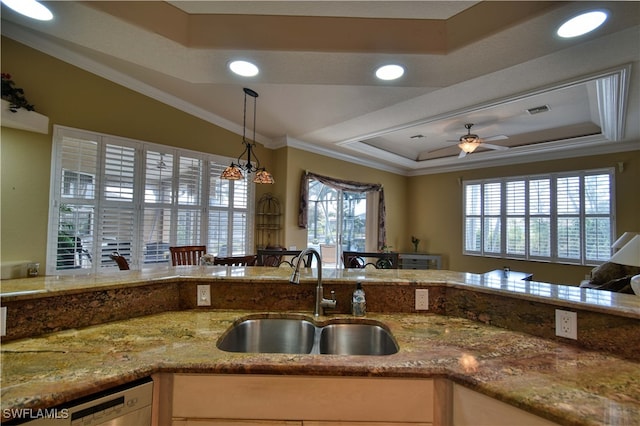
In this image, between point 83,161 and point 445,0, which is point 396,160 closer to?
point 445,0

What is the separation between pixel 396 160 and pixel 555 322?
5.18 m

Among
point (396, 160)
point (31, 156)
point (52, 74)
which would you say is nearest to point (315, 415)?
point (31, 156)

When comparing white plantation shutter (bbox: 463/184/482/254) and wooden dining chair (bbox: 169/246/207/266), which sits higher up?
white plantation shutter (bbox: 463/184/482/254)

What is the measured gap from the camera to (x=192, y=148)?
4.04 m

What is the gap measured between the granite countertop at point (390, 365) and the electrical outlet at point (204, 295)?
0.96ft

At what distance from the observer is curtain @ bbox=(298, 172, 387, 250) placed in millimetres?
4840

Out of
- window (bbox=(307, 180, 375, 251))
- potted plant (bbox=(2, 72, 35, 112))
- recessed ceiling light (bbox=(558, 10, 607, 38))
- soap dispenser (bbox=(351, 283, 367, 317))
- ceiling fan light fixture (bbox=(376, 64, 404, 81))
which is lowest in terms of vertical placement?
soap dispenser (bbox=(351, 283, 367, 317))

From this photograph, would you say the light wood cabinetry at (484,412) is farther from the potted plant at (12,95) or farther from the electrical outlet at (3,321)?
the potted plant at (12,95)

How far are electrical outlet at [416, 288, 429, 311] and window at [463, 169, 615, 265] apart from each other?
A: 4778 mm

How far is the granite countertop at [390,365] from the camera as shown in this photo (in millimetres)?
816

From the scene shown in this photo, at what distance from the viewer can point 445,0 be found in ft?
5.87

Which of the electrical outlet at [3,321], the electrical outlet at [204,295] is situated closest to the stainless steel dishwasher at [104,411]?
the electrical outlet at [3,321]

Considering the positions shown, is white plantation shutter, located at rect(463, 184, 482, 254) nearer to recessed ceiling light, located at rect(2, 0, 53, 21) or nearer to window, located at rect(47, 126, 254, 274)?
window, located at rect(47, 126, 254, 274)

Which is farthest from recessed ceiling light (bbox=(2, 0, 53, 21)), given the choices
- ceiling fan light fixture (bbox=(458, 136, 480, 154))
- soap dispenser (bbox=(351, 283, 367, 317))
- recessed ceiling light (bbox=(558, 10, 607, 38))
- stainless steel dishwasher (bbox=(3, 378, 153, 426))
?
ceiling fan light fixture (bbox=(458, 136, 480, 154))
